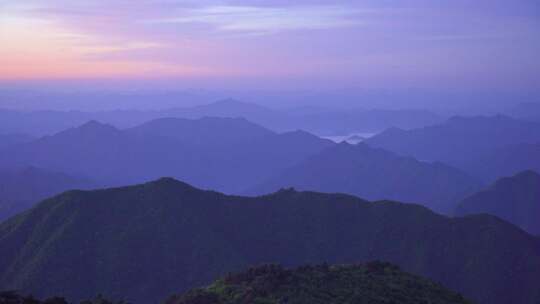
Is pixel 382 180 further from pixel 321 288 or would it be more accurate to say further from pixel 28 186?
pixel 321 288

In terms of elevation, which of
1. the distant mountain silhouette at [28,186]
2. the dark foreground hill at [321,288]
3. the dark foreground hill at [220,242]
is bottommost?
the distant mountain silhouette at [28,186]

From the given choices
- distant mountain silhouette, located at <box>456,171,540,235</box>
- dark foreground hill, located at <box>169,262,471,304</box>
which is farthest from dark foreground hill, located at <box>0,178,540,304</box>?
distant mountain silhouette, located at <box>456,171,540,235</box>

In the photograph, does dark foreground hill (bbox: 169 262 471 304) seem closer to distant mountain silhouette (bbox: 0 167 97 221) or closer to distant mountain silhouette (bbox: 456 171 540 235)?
distant mountain silhouette (bbox: 0 167 97 221)

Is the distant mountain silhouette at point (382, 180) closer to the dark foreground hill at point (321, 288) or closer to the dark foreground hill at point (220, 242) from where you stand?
the dark foreground hill at point (220, 242)

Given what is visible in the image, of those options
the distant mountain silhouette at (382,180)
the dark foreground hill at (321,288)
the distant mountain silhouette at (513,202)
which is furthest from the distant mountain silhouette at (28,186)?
the distant mountain silhouette at (513,202)

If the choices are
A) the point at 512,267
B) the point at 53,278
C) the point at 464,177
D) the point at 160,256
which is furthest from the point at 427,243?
the point at 464,177
